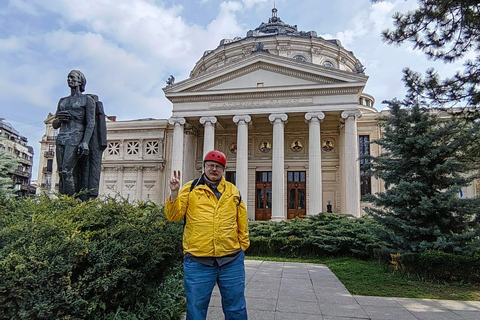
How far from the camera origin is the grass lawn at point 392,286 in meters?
6.70

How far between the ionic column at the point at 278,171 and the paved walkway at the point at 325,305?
1566cm

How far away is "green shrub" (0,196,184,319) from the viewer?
2574mm

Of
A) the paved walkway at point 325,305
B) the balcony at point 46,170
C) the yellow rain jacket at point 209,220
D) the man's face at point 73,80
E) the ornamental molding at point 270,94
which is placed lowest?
the paved walkway at point 325,305

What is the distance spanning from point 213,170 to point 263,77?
23675 millimetres

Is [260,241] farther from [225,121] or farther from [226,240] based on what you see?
[225,121]

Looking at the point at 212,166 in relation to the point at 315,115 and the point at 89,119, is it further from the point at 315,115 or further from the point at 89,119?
the point at 315,115

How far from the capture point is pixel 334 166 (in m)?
28.0

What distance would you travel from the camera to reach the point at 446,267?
7.93 metres

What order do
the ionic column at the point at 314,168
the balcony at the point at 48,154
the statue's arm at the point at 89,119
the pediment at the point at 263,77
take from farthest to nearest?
the balcony at the point at 48,154
the pediment at the point at 263,77
the ionic column at the point at 314,168
the statue's arm at the point at 89,119

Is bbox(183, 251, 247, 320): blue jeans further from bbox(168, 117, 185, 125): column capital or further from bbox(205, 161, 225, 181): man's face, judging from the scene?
bbox(168, 117, 185, 125): column capital

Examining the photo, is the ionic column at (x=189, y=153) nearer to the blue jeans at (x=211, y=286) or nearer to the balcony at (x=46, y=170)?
the balcony at (x=46, y=170)

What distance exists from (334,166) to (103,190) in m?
22.5

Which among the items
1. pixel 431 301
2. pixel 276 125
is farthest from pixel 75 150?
pixel 276 125

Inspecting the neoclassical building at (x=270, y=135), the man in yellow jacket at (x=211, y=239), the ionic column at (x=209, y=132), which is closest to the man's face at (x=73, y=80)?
the man in yellow jacket at (x=211, y=239)
